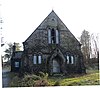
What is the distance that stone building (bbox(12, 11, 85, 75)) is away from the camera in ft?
14.3

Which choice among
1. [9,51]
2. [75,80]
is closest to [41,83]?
[75,80]

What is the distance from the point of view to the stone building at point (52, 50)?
4.35 m

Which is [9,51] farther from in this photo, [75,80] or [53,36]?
[75,80]

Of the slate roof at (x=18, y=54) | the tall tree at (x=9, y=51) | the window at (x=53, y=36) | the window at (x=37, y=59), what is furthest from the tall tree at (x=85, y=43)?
the tall tree at (x=9, y=51)

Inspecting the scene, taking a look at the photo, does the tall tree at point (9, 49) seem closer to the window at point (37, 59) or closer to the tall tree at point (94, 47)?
the window at point (37, 59)

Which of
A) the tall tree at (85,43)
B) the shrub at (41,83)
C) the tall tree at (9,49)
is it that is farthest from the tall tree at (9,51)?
the tall tree at (85,43)

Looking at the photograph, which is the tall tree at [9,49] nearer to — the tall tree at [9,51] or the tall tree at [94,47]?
the tall tree at [9,51]

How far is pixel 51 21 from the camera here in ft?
14.3

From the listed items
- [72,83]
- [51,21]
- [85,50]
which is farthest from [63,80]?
[51,21]

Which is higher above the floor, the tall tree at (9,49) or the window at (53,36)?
the window at (53,36)

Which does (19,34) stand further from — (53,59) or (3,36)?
(53,59)

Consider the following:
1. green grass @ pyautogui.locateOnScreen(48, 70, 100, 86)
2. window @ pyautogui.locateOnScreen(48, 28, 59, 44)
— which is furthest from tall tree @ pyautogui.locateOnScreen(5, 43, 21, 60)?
green grass @ pyautogui.locateOnScreen(48, 70, 100, 86)

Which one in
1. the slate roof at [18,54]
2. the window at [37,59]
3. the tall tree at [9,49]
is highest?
the tall tree at [9,49]

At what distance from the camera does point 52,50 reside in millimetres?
4355
